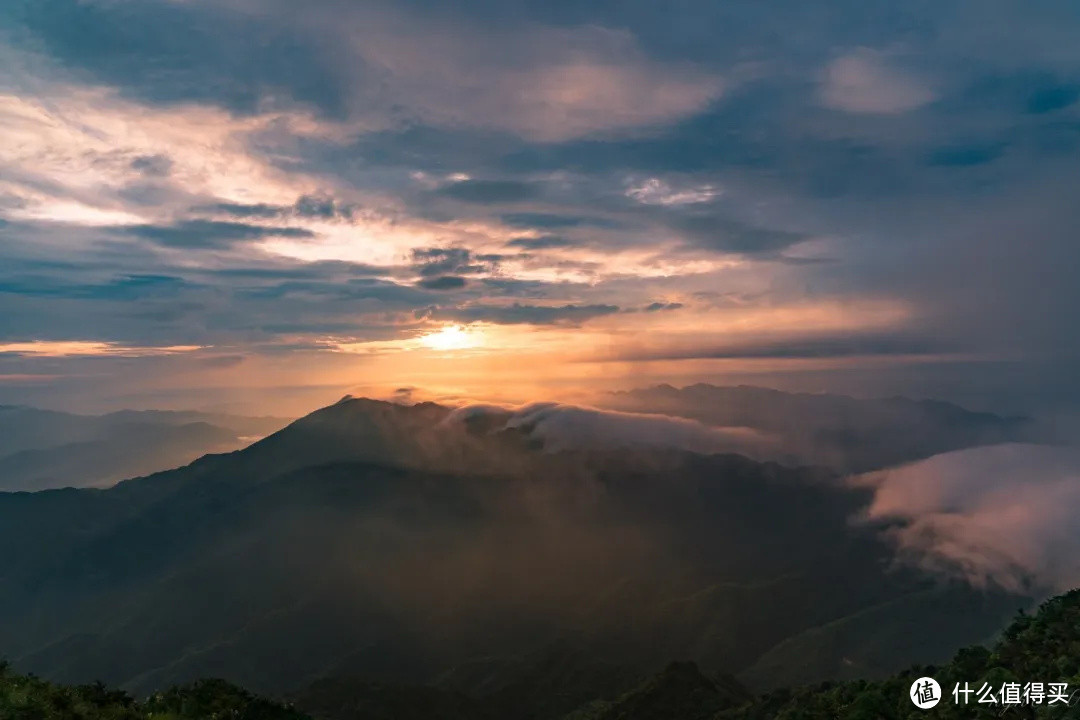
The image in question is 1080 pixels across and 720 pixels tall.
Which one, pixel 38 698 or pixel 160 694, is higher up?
pixel 38 698

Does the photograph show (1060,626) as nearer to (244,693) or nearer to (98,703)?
(244,693)

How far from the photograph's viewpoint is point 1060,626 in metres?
64.6

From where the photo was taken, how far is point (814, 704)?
7888 cm

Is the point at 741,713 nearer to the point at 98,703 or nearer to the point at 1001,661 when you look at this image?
the point at 1001,661

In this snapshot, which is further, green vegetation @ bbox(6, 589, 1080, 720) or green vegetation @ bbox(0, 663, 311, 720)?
green vegetation @ bbox(6, 589, 1080, 720)

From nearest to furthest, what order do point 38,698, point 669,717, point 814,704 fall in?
point 38,698
point 814,704
point 669,717

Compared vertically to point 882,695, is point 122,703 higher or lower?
higher

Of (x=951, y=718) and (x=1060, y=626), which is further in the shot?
(x=1060, y=626)

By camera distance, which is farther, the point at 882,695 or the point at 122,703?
the point at 882,695

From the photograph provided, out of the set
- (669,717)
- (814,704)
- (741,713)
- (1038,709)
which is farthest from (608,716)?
(1038,709)

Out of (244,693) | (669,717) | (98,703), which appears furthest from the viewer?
(669,717)

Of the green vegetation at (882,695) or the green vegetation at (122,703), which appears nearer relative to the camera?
the green vegetation at (122,703)

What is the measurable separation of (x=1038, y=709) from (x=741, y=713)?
8284 cm

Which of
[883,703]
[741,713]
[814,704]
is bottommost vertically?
[741,713]
